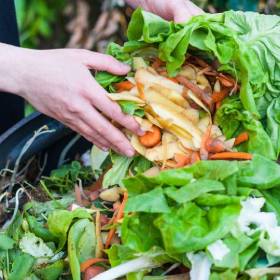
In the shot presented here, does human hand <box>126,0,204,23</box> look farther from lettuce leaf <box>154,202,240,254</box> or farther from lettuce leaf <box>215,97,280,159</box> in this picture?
lettuce leaf <box>154,202,240,254</box>

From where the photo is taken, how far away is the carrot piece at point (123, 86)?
4.07ft

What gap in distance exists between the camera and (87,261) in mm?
1208

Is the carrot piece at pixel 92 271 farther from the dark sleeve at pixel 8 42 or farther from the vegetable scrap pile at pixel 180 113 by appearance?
the dark sleeve at pixel 8 42

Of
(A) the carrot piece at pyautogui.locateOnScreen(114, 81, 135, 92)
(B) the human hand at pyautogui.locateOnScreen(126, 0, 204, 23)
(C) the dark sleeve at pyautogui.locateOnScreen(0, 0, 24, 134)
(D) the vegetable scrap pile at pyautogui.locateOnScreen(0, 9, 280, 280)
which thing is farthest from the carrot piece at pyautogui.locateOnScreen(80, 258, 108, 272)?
(C) the dark sleeve at pyautogui.locateOnScreen(0, 0, 24, 134)

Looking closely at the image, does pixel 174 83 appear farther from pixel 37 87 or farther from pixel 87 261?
pixel 87 261

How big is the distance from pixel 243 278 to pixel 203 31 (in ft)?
1.42

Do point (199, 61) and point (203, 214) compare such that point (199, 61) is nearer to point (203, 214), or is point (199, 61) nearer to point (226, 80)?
point (226, 80)

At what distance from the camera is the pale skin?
118cm

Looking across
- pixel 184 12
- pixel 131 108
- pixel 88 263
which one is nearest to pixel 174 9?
pixel 184 12

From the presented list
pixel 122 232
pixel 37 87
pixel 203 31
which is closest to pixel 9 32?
pixel 37 87

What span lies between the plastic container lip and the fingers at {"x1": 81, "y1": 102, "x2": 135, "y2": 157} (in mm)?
323

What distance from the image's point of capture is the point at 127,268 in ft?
3.67

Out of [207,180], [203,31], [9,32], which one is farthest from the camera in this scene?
[9,32]

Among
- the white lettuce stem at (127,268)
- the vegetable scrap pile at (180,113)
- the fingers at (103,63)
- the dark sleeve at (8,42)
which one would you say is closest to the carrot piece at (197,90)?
the vegetable scrap pile at (180,113)
